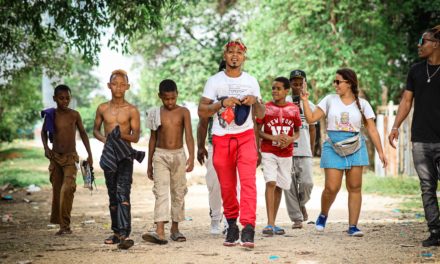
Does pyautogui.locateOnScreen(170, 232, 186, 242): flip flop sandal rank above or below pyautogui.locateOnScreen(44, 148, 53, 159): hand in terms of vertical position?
below

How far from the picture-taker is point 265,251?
6.93 metres

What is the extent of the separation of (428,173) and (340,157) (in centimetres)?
114

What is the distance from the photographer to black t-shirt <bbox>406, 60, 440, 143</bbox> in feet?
23.9

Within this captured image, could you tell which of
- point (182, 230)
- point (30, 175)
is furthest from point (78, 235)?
point (30, 175)

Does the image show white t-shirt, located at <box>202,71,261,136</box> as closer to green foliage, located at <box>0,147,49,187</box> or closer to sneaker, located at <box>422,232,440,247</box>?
sneaker, located at <box>422,232,440,247</box>

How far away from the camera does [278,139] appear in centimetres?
836

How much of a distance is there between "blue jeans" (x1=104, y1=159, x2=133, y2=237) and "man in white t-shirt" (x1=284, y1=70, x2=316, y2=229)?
2.39 meters

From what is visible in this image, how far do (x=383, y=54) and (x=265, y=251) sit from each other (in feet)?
51.2

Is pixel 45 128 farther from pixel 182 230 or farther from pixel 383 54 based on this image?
pixel 383 54

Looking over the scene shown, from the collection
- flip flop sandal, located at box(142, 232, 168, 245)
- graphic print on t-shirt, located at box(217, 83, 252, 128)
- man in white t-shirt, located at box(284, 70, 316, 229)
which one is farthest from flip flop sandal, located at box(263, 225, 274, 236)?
graphic print on t-shirt, located at box(217, 83, 252, 128)

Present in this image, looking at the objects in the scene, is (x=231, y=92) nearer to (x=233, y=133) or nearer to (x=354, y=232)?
(x=233, y=133)

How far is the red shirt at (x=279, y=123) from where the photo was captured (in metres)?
8.47

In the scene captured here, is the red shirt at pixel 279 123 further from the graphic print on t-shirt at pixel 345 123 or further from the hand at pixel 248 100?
the hand at pixel 248 100

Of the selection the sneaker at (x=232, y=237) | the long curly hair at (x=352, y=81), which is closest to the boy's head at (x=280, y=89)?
the long curly hair at (x=352, y=81)
